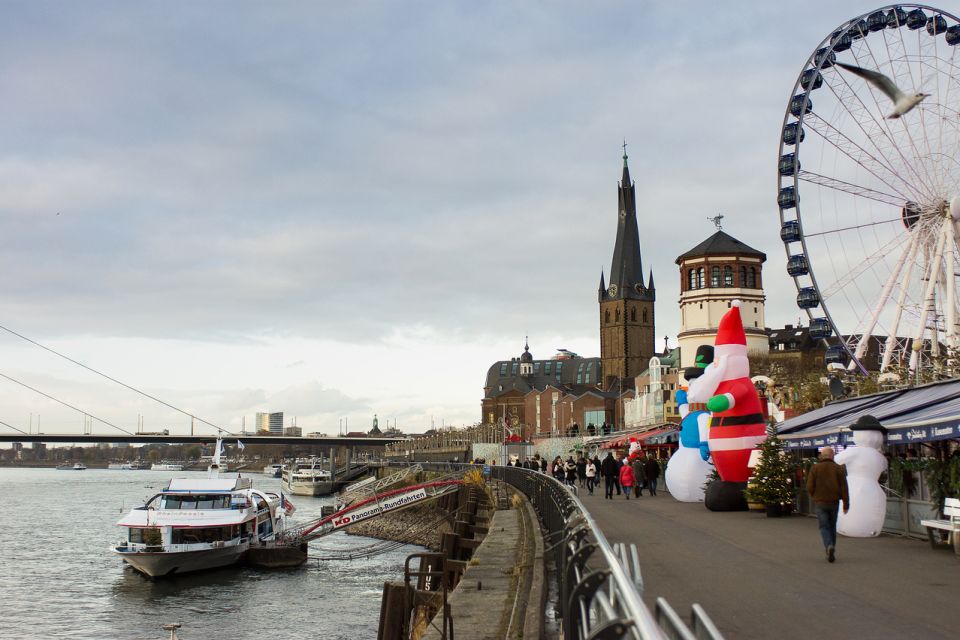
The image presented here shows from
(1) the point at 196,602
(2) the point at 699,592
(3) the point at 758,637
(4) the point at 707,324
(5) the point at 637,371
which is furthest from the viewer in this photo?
(5) the point at 637,371

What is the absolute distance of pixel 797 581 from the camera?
40.1ft

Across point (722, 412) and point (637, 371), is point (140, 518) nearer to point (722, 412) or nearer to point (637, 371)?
point (722, 412)

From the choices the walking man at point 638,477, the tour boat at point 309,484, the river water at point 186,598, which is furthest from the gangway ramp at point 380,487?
the tour boat at point 309,484

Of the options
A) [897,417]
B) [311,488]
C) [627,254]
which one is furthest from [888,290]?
[627,254]

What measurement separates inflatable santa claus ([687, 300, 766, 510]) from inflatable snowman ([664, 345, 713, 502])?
2.85 m

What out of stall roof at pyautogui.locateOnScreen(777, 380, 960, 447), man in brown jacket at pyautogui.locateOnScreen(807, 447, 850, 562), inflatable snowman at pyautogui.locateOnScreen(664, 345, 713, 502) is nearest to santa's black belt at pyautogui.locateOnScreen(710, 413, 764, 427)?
stall roof at pyautogui.locateOnScreen(777, 380, 960, 447)

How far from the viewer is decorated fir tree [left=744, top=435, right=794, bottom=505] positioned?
22.6m

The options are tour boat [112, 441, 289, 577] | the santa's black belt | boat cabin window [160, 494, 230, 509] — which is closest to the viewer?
the santa's black belt

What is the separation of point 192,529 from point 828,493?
3122cm

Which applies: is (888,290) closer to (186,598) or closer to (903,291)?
(903,291)

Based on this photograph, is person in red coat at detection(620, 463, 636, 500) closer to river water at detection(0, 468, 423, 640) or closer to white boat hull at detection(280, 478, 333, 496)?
river water at detection(0, 468, 423, 640)

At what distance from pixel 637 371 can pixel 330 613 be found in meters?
155

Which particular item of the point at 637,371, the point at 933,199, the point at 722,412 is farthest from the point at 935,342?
the point at 637,371

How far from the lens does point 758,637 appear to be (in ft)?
29.0
